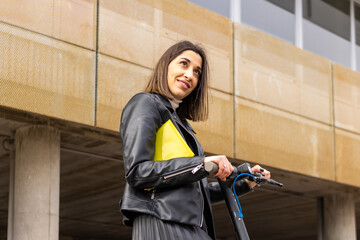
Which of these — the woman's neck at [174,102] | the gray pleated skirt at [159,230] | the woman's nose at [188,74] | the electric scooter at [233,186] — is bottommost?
the gray pleated skirt at [159,230]

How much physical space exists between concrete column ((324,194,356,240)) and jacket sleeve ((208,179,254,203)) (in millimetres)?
A: 11922

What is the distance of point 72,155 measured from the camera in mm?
12156

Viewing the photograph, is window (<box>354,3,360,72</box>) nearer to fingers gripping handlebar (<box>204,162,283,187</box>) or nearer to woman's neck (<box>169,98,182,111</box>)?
woman's neck (<box>169,98,182,111</box>)

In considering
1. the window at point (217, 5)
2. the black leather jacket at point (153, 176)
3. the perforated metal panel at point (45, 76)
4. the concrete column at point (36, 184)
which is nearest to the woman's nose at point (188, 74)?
the black leather jacket at point (153, 176)

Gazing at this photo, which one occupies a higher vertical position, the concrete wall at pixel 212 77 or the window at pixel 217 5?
the window at pixel 217 5

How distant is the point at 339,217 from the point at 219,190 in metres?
12.2

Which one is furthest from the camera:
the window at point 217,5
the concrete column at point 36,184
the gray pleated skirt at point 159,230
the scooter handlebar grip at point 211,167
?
the window at point 217,5

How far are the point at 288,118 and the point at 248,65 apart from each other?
1.32 m

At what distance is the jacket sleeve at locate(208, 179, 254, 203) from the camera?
3436mm

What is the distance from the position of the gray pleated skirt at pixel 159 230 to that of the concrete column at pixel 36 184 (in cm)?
647

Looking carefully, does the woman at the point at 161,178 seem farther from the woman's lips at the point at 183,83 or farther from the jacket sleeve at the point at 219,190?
the jacket sleeve at the point at 219,190

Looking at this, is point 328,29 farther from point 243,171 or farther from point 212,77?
point 243,171

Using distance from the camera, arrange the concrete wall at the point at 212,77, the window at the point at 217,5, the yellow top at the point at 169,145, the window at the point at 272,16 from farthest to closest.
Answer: the window at the point at 272,16, the window at the point at 217,5, the concrete wall at the point at 212,77, the yellow top at the point at 169,145

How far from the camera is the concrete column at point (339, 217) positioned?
1489 centimetres
